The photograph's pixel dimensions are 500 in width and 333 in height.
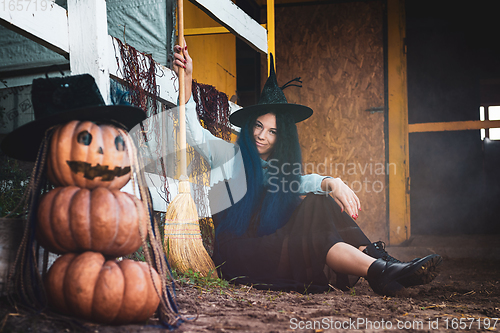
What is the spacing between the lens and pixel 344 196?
2.44 meters

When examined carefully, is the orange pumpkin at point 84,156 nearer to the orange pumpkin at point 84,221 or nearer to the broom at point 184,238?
the orange pumpkin at point 84,221

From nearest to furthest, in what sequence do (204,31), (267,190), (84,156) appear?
(84,156) < (267,190) < (204,31)

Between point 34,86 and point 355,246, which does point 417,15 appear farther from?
point 34,86

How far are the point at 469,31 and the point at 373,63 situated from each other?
296 cm

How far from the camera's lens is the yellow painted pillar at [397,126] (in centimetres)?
523

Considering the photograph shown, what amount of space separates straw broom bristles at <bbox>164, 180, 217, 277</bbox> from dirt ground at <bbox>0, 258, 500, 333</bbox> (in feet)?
0.72

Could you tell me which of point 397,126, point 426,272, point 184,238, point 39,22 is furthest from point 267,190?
point 397,126

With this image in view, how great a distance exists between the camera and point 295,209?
2668 mm

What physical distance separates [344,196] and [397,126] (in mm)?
3254

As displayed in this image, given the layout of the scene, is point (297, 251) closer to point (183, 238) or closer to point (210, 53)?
point (183, 238)

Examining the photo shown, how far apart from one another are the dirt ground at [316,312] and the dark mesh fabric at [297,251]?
3.6 inches

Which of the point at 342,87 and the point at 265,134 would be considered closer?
the point at 265,134

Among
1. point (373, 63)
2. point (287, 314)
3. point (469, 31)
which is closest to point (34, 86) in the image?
point (287, 314)

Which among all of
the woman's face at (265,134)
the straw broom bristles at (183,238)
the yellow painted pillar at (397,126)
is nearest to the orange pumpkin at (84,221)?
the straw broom bristles at (183,238)
